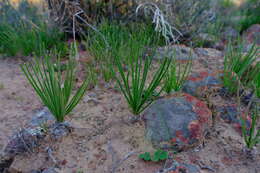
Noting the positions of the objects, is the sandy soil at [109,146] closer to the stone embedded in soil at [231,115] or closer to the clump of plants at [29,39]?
the stone embedded in soil at [231,115]

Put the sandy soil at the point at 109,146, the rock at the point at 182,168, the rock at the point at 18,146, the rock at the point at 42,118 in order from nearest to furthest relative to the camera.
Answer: the rock at the point at 182,168 → the sandy soil at the point at 109,146 → the rock at the point at 18,146 → the rock at the point at 42,118

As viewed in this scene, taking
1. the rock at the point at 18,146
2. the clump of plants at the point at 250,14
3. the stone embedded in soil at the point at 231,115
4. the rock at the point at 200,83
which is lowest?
the rock at the point at 18,146

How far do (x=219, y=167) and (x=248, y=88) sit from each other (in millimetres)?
927

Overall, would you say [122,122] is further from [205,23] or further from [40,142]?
[205,23]

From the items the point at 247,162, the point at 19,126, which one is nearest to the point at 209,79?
the point at 247,162

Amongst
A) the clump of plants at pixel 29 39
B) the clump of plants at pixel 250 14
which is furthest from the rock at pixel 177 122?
the clump of plants at pixel 250 14

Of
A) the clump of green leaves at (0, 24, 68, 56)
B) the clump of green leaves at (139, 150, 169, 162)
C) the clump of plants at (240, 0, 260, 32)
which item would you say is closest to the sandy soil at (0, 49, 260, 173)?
the clump of green leaves at (139, 150, 169, 162)

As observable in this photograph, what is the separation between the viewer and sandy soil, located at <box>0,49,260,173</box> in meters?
1.57

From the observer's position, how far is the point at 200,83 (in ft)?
6.99

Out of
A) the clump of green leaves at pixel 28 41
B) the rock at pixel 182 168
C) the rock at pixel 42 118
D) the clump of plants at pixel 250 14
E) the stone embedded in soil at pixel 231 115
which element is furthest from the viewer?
the clump of plants at pixel 250 14

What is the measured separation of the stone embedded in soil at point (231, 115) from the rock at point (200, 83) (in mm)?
215

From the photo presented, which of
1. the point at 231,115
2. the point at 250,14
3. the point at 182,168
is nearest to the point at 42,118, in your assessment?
the point at 182,168

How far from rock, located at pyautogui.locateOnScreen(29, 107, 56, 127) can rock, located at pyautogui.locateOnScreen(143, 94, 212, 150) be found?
2.46ft

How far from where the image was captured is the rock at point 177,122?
5.32 feet
